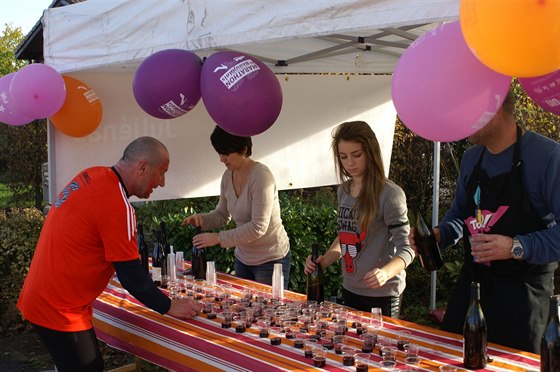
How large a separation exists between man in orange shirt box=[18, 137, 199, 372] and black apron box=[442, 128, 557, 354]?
1.43 meters

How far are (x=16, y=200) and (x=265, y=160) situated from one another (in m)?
7.67

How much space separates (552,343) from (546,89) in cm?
87

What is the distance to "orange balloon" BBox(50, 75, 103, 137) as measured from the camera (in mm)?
4254

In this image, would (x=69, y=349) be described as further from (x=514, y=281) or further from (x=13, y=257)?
(x=13, y=257)

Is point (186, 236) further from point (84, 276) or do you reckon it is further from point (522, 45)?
point (522, 45)

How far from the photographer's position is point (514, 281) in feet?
7.85

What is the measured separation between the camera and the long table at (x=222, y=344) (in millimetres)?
2209

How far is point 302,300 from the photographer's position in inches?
121

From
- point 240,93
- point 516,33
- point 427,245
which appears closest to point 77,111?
point 240,93

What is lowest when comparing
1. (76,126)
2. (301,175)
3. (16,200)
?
(16,200)

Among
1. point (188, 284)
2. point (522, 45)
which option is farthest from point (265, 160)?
point (522, 45)

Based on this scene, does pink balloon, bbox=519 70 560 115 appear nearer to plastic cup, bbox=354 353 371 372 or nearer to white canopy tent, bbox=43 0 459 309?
white canopy tent, bbox=43 0 459 309

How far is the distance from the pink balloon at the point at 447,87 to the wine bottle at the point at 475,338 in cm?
60

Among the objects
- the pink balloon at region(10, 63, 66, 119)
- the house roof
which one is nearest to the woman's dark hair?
the pink balloon at region(10, 63, 66, 119)
